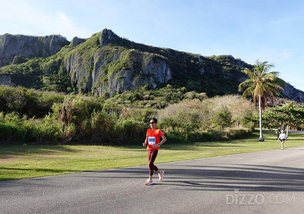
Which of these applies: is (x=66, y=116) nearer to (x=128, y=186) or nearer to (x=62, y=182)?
(x=62, y=182)

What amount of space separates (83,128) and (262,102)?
Answer: 28.3 metres

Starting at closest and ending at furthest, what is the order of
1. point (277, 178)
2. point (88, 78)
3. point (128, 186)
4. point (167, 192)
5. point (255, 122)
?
point (167, 192) < point (128, 186) < point (277, 178) < point (255, 122) < point (88, 78)

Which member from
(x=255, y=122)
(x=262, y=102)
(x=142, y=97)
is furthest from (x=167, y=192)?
(x=142, y=97)

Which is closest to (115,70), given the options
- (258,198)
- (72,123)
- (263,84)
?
(263,84)

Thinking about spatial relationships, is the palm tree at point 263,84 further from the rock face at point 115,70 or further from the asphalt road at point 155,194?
the rock face at point 115,70

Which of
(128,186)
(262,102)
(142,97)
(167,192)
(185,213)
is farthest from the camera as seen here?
(142,97)

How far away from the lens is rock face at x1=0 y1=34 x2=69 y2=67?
145 metres

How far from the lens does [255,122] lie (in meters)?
41.1

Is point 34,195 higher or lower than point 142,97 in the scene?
lower

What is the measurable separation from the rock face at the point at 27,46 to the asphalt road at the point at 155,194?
164 meters

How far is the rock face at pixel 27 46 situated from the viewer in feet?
477

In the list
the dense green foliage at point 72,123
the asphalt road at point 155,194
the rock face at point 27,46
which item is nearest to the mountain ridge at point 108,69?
the rock face at point 27,46

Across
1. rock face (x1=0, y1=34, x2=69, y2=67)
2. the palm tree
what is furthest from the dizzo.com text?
rock face (x1=0, y1=34, x2=69, y2=67)

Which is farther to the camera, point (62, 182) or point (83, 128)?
point (83, 128)
